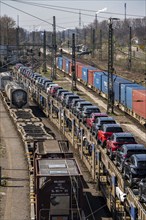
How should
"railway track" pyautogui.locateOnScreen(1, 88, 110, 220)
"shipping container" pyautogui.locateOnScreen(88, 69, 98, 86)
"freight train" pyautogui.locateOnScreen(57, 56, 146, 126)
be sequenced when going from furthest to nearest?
1. "shipping container" pyautogui.locateOnScreen(88, 69, 98, 86)
2. "freight train" pyautogui.locateOnScreen(57, 56, 146, 126)
3. "railway track" pyautogui.locateOnScreen(1, 88, 110, 220)

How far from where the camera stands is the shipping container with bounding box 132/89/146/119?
38906 millimetres

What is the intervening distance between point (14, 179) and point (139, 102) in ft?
58.9

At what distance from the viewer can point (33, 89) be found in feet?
196

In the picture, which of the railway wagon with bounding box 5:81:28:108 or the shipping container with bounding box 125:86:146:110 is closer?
the shipping container with bounding box 125:86:146:110

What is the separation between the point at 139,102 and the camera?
131ft

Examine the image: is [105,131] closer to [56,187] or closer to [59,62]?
[56,187]

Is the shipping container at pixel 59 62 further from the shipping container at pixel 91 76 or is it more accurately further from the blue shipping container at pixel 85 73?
the shipping container at pixel 91 76

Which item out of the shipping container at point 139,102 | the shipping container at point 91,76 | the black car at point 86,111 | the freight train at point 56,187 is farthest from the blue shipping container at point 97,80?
the freight train at point 56,187

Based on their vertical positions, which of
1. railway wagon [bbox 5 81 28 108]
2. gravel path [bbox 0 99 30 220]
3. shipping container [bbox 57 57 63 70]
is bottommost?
gravel path [bbox 0 99 30 220]

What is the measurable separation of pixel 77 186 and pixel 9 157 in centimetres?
1214

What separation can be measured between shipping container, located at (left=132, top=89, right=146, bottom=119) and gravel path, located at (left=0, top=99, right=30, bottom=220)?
9.49 m

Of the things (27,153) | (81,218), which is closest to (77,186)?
(81,218)

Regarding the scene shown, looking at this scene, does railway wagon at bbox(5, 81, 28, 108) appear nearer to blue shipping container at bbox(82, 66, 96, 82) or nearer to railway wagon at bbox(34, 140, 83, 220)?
blue shipping container at bbox(82, 66, 96, 82)

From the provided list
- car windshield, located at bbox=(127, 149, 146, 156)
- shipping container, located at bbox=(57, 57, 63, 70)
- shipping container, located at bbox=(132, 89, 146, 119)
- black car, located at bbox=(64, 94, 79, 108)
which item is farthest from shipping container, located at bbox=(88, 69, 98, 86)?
car windshield, located at bbox=(127, 149, 146, 156)
